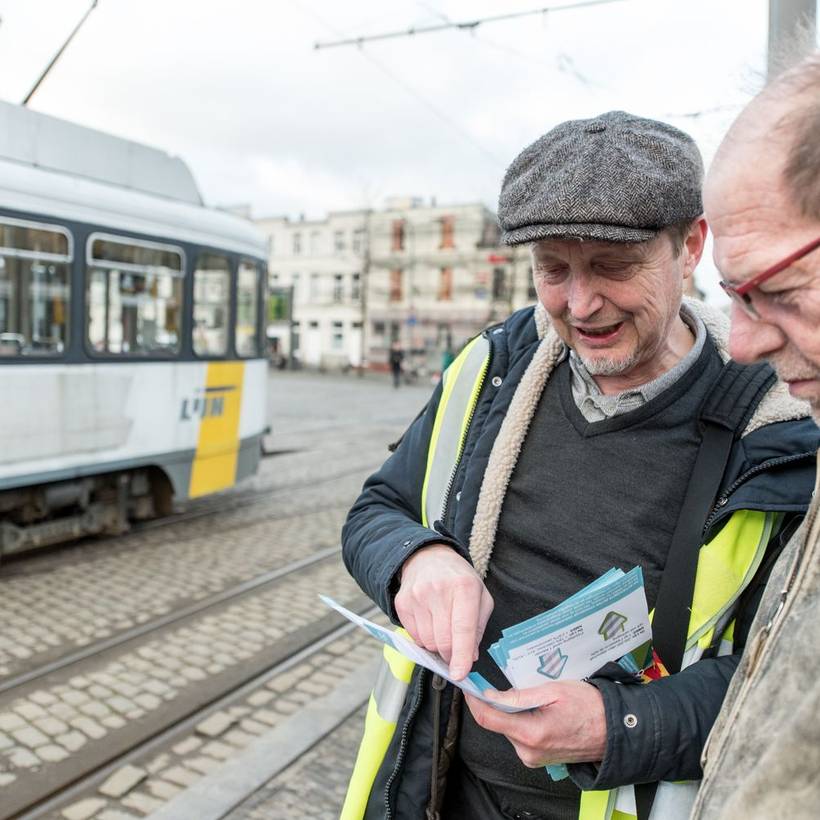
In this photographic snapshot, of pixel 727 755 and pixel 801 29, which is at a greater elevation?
pixel 801 29

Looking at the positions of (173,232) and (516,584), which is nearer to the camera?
(516,584)

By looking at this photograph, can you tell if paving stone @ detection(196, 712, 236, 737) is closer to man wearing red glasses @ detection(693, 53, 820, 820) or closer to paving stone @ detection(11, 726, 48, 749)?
paving stone @ detection(11, 726, 48, 749)

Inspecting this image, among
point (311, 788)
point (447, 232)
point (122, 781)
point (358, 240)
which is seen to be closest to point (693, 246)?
point (311, 788)

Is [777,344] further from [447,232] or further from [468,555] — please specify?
[447,232]

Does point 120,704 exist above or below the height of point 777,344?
below

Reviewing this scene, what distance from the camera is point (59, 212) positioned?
21.2 ft

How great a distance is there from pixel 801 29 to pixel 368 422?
683 inches

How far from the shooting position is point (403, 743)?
1.71 m

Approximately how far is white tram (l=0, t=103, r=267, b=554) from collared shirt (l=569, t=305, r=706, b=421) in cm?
540

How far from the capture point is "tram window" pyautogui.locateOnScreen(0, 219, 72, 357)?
620 cm

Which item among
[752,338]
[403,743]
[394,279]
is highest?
[394,279]

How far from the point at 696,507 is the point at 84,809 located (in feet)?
10.1

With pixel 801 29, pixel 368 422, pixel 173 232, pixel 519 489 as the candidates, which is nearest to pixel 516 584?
pixel 519 489

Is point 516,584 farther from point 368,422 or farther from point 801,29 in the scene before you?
point 368,422
